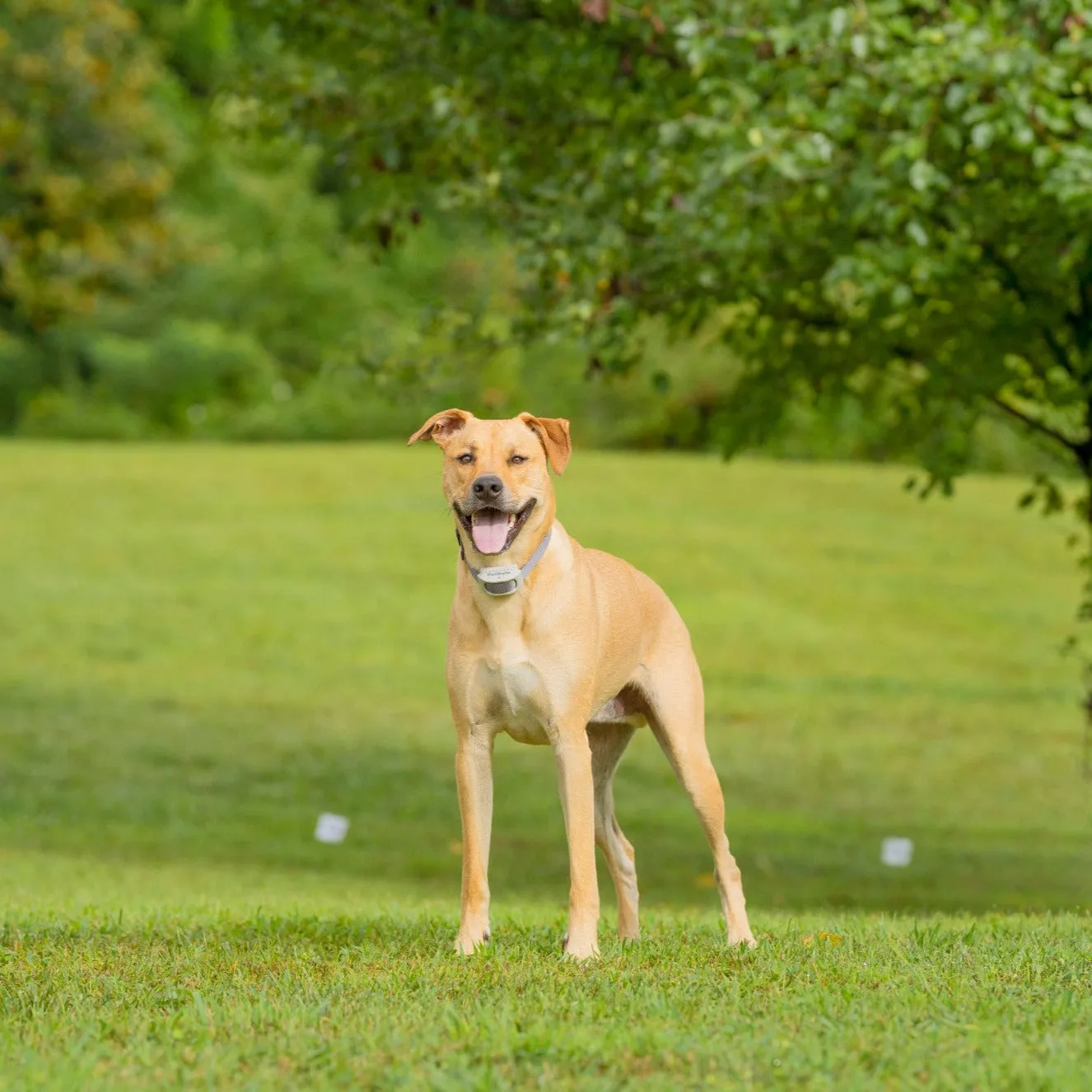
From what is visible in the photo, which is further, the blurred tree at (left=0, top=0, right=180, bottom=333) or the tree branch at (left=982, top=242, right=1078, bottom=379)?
the blurred tree at (left=0, top=0, right=180, bottom=333)

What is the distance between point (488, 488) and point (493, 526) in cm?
17

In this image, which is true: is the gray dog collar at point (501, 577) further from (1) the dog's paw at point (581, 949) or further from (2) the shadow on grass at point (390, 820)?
(2) the shadow on grass at point (390, 820)

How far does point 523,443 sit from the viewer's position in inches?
242

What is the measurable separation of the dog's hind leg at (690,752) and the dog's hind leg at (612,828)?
27 centimetres

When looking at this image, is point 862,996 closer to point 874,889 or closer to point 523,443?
point 523,443

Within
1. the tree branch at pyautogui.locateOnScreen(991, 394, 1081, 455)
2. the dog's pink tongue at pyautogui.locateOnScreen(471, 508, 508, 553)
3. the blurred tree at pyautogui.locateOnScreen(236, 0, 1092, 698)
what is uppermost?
the blurred tree at pyautogui.locateOnScreen(236, 0, 1092, 698)

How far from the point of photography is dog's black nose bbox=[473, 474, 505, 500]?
5965 millimetres

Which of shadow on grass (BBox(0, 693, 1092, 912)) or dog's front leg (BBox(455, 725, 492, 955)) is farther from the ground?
dog's front leg (BBox(455, 725, 492, 955))

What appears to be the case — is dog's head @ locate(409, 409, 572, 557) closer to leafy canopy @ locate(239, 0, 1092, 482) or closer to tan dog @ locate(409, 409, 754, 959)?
tan dog @ locate(409, 409, 754, 959)

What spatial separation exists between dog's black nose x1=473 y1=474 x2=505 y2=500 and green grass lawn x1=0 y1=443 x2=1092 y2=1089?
1.49m

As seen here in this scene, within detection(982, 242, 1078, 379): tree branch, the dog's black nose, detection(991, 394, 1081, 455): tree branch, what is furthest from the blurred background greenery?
the dog's black nose

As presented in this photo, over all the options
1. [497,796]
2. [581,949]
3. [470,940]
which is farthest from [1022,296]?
[497,796]

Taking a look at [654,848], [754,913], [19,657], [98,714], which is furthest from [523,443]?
[19,657]

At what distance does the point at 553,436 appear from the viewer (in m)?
6.34
